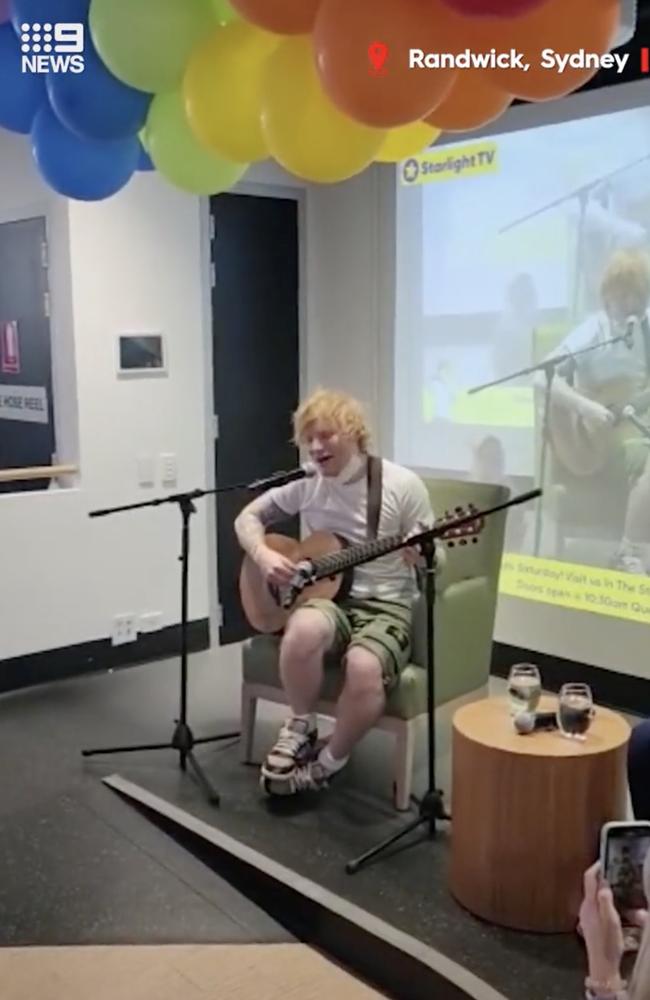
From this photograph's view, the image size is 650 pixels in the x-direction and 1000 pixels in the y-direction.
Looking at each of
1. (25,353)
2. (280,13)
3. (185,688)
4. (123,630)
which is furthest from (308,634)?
(25,353)

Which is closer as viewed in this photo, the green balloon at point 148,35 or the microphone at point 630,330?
the green balloon at point 148,35

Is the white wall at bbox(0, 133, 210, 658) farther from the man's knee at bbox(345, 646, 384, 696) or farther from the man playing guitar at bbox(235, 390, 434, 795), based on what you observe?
the man's knee at bbox(345, 646, 384, 696)

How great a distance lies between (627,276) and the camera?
364cm

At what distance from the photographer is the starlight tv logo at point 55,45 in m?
2.29

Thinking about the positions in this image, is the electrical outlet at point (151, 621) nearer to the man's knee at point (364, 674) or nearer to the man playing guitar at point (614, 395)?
the man's knee at point (364, 674)

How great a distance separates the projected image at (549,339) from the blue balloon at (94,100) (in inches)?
71.4

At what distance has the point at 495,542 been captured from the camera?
10.9 feet

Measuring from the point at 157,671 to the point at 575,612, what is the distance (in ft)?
5.36

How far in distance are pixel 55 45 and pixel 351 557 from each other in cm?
140

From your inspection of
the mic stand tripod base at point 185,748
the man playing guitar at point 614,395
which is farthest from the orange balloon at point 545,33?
the mic stand tripod base at point 185,748

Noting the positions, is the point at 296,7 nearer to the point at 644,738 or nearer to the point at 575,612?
the point at 644,738
